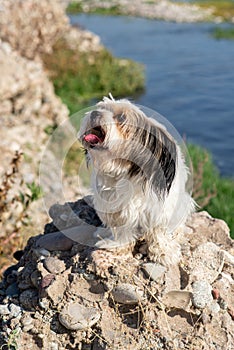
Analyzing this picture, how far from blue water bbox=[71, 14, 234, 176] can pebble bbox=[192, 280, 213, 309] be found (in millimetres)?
4952

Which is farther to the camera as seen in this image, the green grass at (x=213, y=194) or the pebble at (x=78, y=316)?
the green grass at (x=213, y=194)

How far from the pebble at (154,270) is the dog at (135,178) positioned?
0.17 ft

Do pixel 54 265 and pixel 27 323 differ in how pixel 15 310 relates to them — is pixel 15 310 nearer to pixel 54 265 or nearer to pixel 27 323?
pixel 27 323

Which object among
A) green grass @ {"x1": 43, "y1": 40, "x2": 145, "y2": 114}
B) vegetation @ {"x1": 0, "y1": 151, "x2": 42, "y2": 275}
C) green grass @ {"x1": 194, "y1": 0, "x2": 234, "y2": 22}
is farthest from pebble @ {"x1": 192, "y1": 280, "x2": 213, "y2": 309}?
green grass @ {"x1": 194, "y1": 0, "x2": 234, "y2": 22}

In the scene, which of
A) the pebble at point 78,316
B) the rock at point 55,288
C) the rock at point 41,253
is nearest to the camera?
the pebble at point 78,316

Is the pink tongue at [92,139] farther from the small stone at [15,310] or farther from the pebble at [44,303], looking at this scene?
the small stone at [15,310]

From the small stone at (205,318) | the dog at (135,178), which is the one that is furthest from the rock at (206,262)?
the small stone at (205,318)

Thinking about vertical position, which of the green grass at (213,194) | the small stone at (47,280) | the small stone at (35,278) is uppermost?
the small stone at (47,280)

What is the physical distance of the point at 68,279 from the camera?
3.28 metres

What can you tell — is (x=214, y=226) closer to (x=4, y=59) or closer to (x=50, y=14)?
(x=4, y=59)

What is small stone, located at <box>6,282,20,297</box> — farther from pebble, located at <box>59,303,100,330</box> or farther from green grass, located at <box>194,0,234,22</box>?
green grass, located at <box>194,0,234,22</box>

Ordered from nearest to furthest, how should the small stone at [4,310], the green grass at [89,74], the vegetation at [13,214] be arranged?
the small stone at [4,310] < the vegetation at [13,214] < the green grass at [89,74]

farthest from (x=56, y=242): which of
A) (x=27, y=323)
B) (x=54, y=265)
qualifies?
(x=27, y=323)

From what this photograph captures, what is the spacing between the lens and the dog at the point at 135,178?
114 inches
